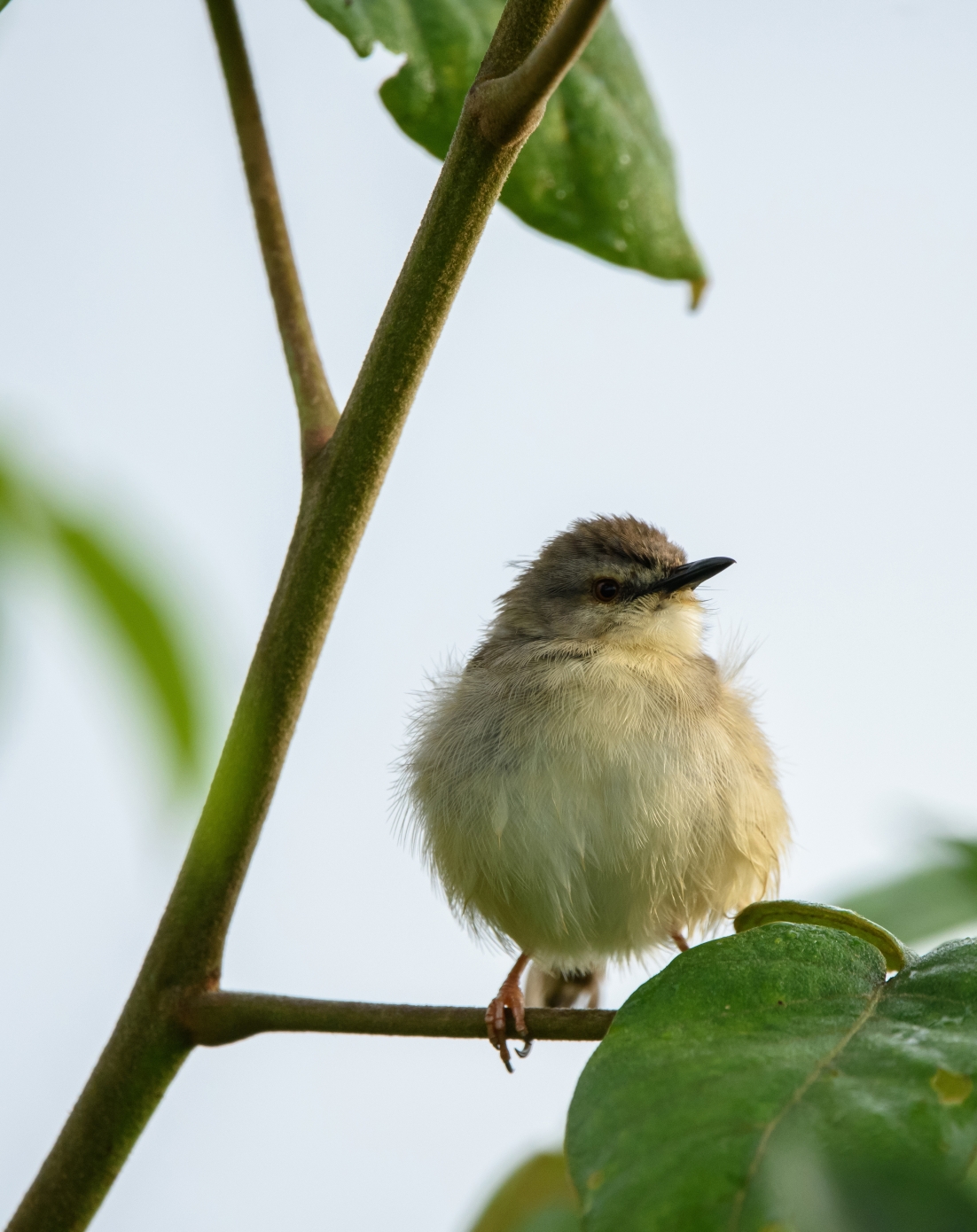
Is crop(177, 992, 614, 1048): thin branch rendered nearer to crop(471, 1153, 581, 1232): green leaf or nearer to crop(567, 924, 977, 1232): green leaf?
crop(567, 924, 977, 1232): green leaf

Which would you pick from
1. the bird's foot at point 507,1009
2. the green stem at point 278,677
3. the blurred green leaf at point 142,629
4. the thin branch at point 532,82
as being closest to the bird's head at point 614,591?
the bird's foot at point 507,1009

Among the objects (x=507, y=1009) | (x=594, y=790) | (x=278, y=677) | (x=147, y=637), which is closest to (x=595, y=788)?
(x=594, y=790)

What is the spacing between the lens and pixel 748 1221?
1278mm

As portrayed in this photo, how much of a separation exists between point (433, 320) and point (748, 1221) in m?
1.33

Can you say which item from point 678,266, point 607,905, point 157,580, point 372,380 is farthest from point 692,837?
point 157,580

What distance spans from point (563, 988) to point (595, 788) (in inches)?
65.2

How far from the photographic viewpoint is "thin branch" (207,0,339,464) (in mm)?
2480

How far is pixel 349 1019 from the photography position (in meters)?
2.05

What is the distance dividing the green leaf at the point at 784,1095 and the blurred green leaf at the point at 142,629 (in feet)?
2.40

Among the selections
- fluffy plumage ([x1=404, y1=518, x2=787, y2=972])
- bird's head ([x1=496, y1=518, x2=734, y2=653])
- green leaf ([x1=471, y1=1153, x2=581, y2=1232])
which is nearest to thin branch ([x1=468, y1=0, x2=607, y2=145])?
green leaf ([x1=471, y1=1153, x2=581, y2=1232])

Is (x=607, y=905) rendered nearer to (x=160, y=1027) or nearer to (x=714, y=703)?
(x=714, y=703)

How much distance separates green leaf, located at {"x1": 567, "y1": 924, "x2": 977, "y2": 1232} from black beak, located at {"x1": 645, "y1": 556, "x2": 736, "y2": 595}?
9.17 feet

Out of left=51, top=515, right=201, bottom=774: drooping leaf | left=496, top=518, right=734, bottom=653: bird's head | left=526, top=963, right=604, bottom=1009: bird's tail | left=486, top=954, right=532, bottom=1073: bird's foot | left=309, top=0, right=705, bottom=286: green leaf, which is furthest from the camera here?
left=526, top=963, right=604, bottom=1009: bird's tail

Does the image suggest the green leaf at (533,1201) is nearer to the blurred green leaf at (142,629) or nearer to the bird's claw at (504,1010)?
the bird's claw at (504,1010)
